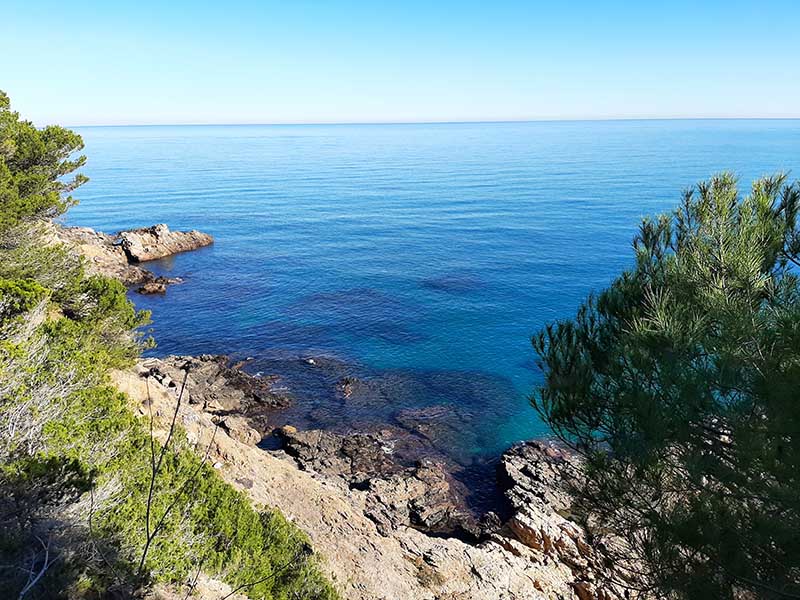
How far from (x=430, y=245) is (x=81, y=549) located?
2176 inches

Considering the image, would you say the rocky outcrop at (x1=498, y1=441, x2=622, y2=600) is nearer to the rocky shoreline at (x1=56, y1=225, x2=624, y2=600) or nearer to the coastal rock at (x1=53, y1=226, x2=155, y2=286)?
the rocky shoreline at (x1=56, y1=225, x2=624, y2=600)

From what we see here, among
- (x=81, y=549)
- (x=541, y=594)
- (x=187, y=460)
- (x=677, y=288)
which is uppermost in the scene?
(x=677, y=288)

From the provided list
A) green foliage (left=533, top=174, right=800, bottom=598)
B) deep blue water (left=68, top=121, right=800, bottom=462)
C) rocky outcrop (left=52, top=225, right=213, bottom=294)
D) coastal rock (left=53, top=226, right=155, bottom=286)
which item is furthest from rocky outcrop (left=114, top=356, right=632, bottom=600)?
coastal rock (left=53, top=226, right=155, bottom=286)

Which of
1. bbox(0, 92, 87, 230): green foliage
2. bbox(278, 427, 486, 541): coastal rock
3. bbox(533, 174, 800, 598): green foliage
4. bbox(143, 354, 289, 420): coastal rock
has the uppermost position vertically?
bbox(0, 92, 87, 230): green foliage

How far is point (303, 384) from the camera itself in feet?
106

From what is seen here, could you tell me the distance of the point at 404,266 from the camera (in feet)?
182

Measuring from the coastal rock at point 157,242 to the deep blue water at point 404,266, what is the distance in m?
2.49

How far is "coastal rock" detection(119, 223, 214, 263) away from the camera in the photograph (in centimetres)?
5716

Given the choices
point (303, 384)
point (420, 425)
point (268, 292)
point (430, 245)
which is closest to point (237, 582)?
point (420, 425)

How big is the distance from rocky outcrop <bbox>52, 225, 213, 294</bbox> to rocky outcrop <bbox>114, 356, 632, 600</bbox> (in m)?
26.1

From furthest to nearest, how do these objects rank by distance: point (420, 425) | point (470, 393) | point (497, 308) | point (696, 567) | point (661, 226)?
point (497, 308) < point (470, 393) < point (420, 425) < point (661, 226) < point (696, 567)

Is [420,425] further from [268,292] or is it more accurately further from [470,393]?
[268,292]

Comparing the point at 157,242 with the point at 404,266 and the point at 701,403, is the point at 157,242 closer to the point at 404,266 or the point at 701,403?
the point at 404,266

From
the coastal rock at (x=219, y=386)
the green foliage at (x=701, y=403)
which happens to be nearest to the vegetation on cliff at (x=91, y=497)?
the green foliage at (x=701, y=403)
